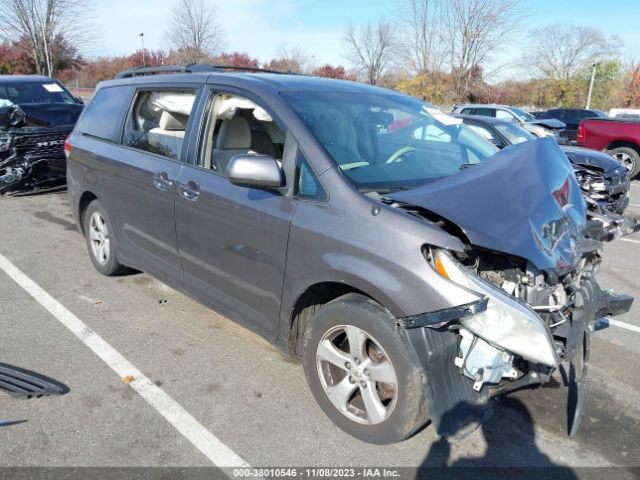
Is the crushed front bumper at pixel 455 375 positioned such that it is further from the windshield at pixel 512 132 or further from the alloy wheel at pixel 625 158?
the alloy wheel at pixel 625 158

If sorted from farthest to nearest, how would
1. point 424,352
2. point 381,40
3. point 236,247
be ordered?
point 381,40
point 236,247
point 424,352

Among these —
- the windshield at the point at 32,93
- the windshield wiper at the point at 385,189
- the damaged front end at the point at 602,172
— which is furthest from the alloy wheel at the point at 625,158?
the windshield at the point at 32,93

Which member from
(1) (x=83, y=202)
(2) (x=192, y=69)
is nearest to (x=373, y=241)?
(2) (x=192, y=69)

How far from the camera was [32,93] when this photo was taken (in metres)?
9.92

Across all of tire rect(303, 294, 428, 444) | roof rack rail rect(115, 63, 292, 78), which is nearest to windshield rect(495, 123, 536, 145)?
roof rack rail rect(115, 63, 292, 78)

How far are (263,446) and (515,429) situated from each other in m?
1.40

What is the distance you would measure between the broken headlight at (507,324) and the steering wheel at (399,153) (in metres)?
1.04

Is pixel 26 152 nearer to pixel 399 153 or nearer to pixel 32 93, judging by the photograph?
pixel 32 93

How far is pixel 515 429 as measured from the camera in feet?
9.55

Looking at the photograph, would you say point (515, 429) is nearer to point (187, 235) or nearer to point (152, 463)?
point (152, 463)

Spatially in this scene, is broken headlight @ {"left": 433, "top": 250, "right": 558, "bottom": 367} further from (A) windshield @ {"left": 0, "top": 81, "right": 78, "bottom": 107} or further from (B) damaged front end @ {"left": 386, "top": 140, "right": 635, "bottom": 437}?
(A) windshield @ {"left": 0, "top": 81, "right": 78, "bottom": 107}

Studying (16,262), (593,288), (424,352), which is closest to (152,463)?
(424,352)

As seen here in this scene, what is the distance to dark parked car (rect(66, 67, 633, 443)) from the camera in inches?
94.7

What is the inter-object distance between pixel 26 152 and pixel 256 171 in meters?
7.17
